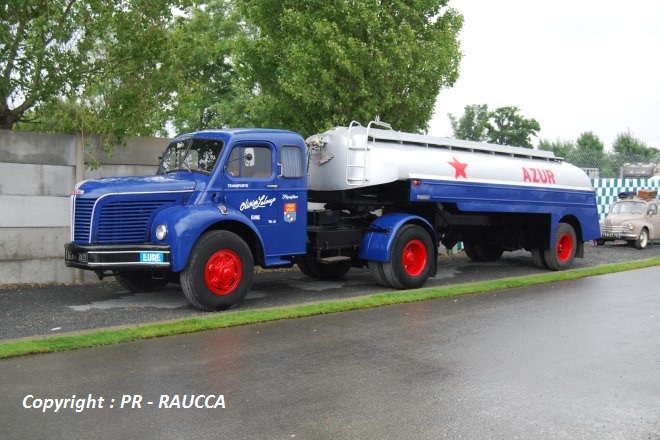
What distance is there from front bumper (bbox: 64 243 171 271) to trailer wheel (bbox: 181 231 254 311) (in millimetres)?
386

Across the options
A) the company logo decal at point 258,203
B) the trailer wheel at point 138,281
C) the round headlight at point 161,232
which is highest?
the company logo decal at point 258,203

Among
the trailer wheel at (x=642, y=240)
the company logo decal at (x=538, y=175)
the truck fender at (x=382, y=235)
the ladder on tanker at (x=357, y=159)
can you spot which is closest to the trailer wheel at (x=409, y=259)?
the truck fender at (x=382, y=235)

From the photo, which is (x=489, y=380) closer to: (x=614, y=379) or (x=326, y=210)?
(x=614, y=379)

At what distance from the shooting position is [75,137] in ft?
38.7

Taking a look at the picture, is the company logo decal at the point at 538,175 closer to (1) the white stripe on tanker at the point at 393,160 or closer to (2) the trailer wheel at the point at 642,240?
(1) the white stripe on tanker at the point at 393,160

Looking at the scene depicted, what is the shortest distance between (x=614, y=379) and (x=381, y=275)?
19.6 feet

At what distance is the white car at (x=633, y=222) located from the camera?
19.9 metres

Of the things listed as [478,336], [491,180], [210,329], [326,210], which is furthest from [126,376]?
[491,180]

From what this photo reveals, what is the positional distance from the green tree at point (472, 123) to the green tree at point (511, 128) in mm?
772

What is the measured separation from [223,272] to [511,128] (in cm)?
5738

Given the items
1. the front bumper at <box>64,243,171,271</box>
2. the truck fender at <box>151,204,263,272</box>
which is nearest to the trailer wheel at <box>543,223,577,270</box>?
the truck fender at <box>151,204,263,272</box>

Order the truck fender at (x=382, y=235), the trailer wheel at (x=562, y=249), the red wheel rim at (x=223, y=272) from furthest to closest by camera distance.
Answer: the trailer wheel at (x=562, y=249) → the truck fender at (x=382, y=235) → the red wheel rim at (x=223, y=272)

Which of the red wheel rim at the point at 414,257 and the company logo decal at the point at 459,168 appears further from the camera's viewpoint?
the company logo decal at the point at 459,168

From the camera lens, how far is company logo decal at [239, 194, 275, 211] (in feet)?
33.0
